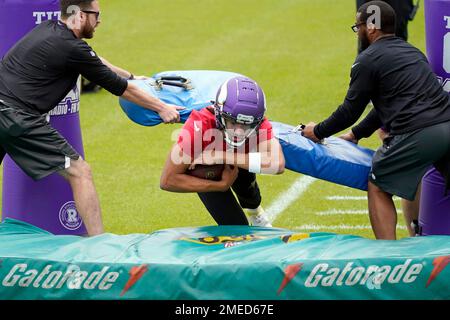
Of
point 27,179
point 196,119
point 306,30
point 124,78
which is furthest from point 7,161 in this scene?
point 306,30

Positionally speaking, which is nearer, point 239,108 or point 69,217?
point 239,108

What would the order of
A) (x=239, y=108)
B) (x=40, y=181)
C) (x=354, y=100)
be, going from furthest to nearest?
1. (x=40, y=181)
2. (x=354, y=100)
3. (x=239, y=108)

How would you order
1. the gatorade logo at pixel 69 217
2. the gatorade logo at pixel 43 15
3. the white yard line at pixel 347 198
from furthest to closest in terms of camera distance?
the white yard line at pixel 347 198, the gatorade logo at pixel 69 217, the gatorade logo at pixel 43 15

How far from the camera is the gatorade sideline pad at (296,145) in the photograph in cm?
844

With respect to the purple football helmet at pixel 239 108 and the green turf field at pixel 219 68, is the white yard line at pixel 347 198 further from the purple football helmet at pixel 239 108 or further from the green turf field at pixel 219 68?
the purple football helmet at pixel 239 108

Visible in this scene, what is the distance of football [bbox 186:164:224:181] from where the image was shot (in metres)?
8.28

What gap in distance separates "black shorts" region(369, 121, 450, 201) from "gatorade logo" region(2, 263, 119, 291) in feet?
7.32

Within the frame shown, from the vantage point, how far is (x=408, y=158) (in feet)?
26.7

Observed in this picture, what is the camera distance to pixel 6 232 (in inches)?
320

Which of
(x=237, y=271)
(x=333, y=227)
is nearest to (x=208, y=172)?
(x=237, y=271)

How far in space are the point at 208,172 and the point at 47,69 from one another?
151 cm

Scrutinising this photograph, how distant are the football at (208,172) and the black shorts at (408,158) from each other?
1.18 metres

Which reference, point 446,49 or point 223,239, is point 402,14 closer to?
point 446,49

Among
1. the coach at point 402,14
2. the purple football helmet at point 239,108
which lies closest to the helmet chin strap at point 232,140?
the purple football helmet at point 239,108
